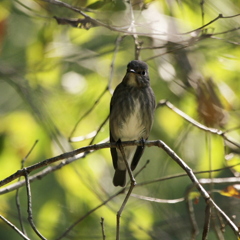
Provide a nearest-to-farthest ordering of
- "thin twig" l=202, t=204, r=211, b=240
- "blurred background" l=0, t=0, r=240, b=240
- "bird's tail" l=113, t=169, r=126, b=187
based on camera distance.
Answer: "thin twig" l=202, t=204, r=211, b=240, "blurred background" l=0, t=0, r=240, b=240, "bird's tail" l=113, t=169, r=126, b=187

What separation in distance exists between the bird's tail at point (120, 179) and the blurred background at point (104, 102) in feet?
0.73

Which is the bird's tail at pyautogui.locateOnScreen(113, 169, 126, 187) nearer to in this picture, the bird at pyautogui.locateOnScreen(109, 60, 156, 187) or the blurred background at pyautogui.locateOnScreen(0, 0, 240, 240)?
the bird at pyautogui.locateOnScreen(109, 60, 156, 187)

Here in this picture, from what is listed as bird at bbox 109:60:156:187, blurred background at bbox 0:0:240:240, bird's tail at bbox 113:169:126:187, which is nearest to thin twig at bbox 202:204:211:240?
blurred background at bbox 0:0:240:240

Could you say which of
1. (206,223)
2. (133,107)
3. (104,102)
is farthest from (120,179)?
(206,223)

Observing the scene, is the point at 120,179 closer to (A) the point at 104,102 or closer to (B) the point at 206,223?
(A) the point at 104,102

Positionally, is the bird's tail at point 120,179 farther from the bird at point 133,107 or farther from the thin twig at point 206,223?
the thin twig at point 206,223

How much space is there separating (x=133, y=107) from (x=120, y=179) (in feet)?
2.21

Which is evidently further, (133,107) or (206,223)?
(133,107)

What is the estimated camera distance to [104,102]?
19.5 ft

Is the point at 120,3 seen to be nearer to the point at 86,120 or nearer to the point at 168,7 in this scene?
the point at 168,7

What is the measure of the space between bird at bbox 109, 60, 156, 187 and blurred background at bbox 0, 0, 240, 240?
19cm

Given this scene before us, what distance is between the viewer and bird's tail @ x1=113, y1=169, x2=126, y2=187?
4797mm

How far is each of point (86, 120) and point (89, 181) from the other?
3.23ft

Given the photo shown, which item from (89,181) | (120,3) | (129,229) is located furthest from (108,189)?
(120,3)
